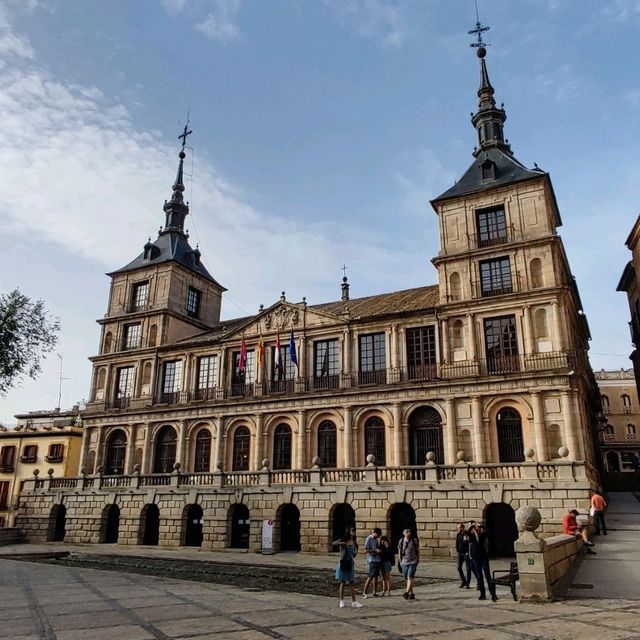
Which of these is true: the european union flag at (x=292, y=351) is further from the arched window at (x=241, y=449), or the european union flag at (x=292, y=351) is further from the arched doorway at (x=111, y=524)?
the arched doorway at (x=111, y=524)

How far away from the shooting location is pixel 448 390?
2772 centimetres

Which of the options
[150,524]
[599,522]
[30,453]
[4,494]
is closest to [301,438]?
[150,524]

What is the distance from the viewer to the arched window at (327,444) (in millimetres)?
30344

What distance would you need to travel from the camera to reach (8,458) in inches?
1609

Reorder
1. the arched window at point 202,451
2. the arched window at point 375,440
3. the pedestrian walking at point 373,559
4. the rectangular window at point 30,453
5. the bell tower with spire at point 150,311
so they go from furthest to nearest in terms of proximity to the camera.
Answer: the rectangular window at point 30,453
the bell tower with spire at point 150,311
the arched window at point 202,451
the arched window at point 375,440
the pedestrian walking at point 373,559

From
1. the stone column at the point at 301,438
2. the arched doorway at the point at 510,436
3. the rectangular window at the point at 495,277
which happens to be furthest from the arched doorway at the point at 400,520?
the rectangular window at the point at 495,277

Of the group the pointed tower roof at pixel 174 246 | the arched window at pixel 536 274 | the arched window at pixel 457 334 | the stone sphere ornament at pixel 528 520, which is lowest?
the stone sphere ornament at pixel 528 520

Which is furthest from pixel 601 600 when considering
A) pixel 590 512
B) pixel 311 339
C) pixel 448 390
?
pixel 311 339

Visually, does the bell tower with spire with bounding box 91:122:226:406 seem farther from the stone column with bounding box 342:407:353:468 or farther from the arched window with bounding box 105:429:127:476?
the stone column with bounding box 342:407:353:468

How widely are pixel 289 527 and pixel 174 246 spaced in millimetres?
23011

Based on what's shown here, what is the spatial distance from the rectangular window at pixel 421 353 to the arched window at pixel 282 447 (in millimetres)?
7862

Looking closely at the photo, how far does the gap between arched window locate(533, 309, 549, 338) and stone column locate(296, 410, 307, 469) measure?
1280cm

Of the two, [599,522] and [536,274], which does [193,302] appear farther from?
[599,522]

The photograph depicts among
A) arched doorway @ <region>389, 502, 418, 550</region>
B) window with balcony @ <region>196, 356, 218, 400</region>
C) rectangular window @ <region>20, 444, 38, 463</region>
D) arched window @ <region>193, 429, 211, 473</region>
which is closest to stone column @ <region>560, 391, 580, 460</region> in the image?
arched doorway @ <region>389, 502, 418, 550</region>
